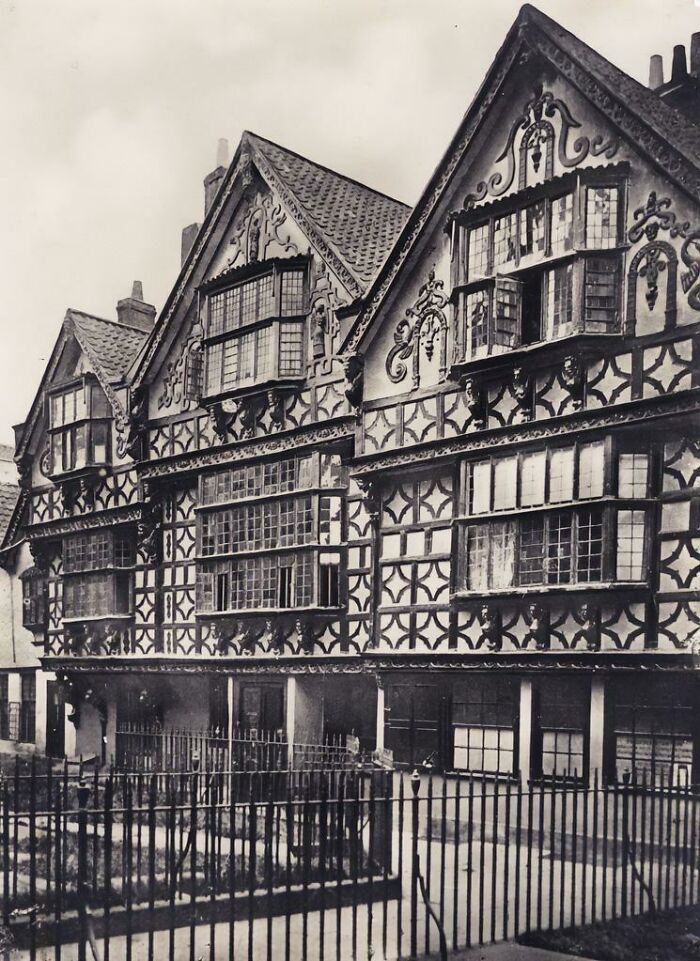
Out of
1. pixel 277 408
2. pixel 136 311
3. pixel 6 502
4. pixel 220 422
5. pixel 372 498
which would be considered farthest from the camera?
pixel 6 502

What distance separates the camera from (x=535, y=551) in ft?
54.4

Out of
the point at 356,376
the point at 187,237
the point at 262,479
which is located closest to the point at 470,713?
the point at 356,376

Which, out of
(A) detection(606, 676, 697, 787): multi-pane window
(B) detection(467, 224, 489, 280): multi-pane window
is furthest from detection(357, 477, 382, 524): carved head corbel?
(A) detection(606, 676, 697, 787): multi-pane window

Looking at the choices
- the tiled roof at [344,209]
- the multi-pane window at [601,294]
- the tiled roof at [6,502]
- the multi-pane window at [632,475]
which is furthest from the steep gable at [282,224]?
the tiled roof at [6,502]

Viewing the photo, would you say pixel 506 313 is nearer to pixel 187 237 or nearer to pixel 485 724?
pixel 485 724

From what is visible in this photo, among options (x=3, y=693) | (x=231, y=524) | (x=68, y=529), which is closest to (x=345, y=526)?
(x=231, y=524)

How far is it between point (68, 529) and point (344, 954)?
18.1m

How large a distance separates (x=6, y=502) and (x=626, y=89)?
24.5m

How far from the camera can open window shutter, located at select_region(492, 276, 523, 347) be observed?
16875 millimetres

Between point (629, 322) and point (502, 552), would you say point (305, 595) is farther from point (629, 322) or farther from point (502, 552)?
point (629, 322)

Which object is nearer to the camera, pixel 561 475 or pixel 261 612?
pixel 561 475

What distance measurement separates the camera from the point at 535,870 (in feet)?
49.9

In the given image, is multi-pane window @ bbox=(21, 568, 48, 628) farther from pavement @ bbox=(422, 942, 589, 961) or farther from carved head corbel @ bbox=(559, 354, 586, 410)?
pavement @ bbox=(422, 942, 589, 961)

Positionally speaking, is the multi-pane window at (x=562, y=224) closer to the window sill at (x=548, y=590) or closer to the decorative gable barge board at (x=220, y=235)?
the decorative gable barge board at (x=220, y=235)
